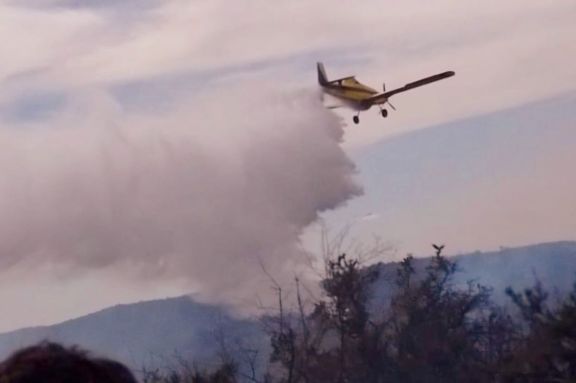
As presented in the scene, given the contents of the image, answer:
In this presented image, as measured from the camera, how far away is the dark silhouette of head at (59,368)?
8.89 feet

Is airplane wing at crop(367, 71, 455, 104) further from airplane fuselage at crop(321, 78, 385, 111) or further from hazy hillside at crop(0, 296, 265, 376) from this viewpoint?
hazy hillside at crop(0, 296, 265, 376)

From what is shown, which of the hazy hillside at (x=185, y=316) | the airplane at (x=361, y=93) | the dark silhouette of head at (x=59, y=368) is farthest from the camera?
the hazy hillside at (x=185, y=316)

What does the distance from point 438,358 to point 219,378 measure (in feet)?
19.8

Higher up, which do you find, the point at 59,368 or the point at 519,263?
the point at 519,263

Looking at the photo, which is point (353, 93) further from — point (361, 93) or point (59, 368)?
point (59, 368)

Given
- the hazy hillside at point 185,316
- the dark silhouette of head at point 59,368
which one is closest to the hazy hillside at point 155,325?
the hazy hillside at point 185,316

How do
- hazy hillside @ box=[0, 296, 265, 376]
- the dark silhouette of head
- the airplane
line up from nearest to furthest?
the dark silhouette of head < the airplane < hazy hillside @ box=[0, 296, 265, 376]

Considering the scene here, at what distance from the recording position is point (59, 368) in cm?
274

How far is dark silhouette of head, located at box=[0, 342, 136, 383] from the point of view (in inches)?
107

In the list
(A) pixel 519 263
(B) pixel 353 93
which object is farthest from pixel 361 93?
(A) pixel 519 263

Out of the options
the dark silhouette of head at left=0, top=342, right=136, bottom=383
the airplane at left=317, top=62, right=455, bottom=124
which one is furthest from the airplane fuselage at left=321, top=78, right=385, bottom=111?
the dark silhouette of head at left=0, top=342, right=136, bottom=383

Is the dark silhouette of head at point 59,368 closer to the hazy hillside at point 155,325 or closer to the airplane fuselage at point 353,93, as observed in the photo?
the airplane fuselage at point 353,93

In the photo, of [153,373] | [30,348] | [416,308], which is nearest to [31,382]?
[30,348]

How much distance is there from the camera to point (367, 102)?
37.0 m
